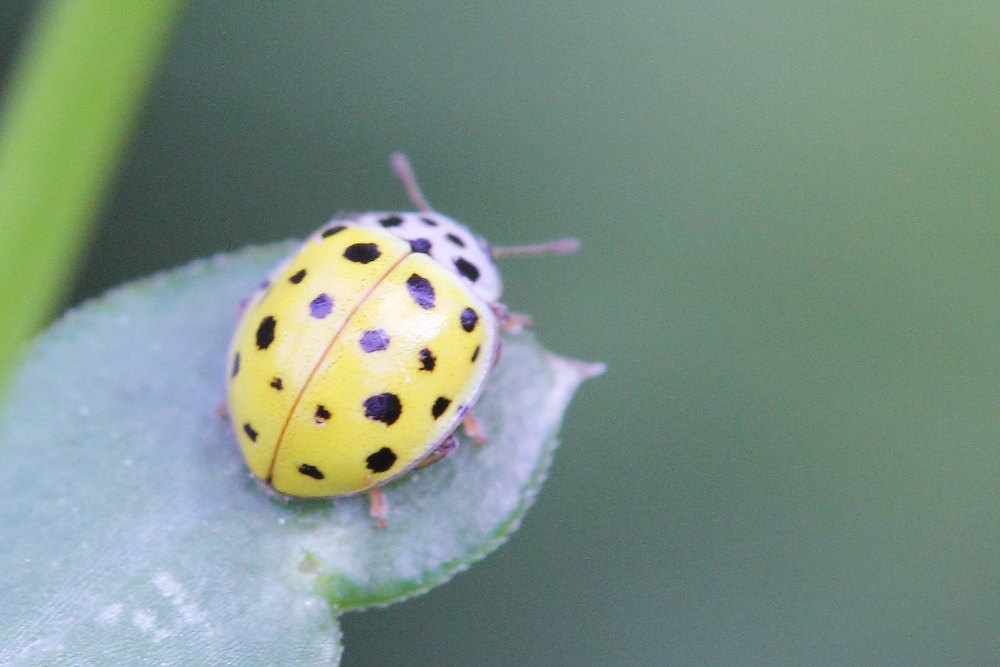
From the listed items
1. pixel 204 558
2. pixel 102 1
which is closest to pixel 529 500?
pixel 204 558

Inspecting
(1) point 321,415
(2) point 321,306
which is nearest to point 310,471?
(1) point 321,415

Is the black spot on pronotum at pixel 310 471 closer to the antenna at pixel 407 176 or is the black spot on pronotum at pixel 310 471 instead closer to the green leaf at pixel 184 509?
the green leaf at pixel 184 509

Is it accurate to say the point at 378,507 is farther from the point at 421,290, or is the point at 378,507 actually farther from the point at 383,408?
the point at 421,290

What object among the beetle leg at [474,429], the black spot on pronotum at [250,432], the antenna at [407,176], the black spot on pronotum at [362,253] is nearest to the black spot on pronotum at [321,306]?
the black spot on pronotum at [362,253]

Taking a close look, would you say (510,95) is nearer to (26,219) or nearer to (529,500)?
(529,500)

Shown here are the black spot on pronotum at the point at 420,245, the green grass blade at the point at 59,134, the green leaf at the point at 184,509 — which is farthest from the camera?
the black spot on pronotum at the point at 420,245

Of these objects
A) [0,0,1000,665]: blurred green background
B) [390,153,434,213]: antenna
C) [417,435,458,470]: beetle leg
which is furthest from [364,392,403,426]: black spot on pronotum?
[0,0,1000,665]: blurred green background

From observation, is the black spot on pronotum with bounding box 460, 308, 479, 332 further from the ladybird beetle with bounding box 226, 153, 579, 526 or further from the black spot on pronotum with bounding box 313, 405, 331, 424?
the black spot on pronotum with bounding box 313, 405, 331, 424
